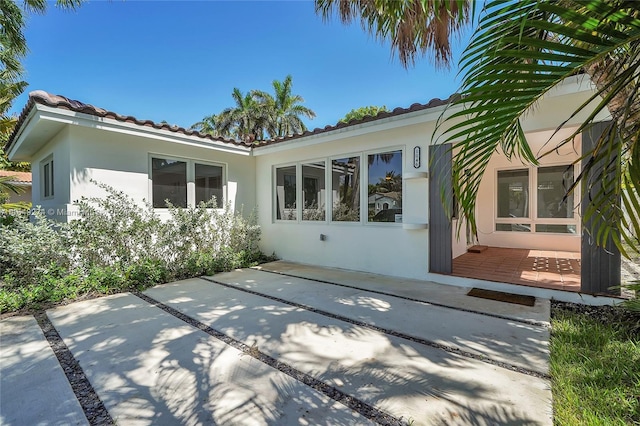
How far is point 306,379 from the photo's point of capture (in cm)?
289

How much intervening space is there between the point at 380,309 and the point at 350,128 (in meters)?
4.22

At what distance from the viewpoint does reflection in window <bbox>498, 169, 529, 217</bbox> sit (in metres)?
10.2

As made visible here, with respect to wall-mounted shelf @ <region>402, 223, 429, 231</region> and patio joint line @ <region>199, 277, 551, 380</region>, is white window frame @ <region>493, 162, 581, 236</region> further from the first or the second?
patio joint line @ <region>199, 277, 551, 380</region>

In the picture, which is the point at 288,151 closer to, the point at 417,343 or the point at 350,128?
the point at 350,128

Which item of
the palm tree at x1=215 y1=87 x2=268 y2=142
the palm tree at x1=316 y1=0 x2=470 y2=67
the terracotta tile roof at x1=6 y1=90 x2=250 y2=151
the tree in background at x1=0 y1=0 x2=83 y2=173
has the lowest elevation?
the terracotta tile roof at x1=6 y1=90 x2=250 y2=151

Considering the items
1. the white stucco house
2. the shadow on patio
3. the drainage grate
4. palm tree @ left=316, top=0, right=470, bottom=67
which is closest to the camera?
palm tree @ left=316, top=0, right=470, bottom=67

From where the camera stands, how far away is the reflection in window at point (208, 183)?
838cm

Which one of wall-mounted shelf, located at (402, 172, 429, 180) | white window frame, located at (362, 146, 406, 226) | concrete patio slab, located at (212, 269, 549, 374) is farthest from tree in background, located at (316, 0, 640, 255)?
white window frame, located at (362, 146, 406, 226)

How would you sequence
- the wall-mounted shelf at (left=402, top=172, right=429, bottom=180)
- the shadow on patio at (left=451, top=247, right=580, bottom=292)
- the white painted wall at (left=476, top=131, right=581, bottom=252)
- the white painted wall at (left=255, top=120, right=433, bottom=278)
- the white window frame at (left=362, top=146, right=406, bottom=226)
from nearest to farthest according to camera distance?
the shadow on patio at (left=451, top=247, right=580, bottom=292) → the wall-mounted shelf at (left=402, top=172, right=429, bottom=180) → the white painted wall at (left=255, top=120, right=433, bottom=278) → the white window frame at (left=362, top=146, right=406, bottom=226) → the white painted wall at (left=476, top=131, right=581, bottom=252)

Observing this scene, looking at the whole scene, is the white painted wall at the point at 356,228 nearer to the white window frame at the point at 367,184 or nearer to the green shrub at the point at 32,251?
the white window frame at the point at 367,184

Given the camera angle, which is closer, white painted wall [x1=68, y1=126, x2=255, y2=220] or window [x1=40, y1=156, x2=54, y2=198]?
white painted wall [x1=68, y1=126, x2=255, y2=220]

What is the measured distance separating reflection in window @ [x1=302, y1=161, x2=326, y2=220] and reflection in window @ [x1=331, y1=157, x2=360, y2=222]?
39cm

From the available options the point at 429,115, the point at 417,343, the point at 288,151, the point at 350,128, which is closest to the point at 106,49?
the point at 288,151

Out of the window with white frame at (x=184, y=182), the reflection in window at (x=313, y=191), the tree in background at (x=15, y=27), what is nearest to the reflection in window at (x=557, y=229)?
the reflection in window at (x=313, y=191)
